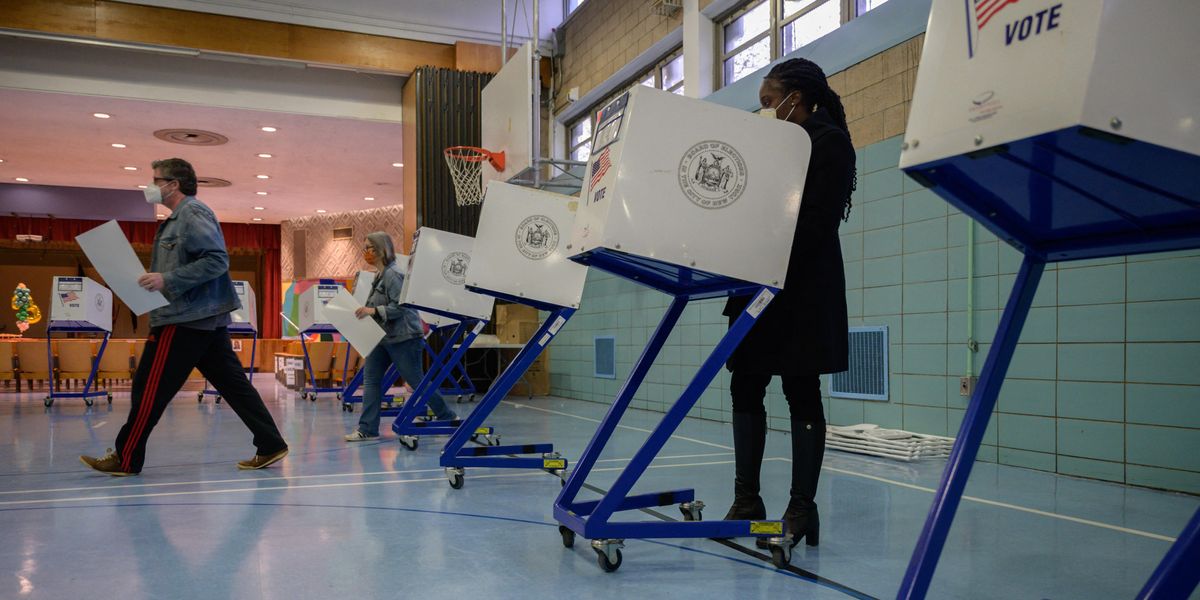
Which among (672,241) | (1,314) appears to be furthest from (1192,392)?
(1,314)

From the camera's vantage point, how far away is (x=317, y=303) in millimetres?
9039

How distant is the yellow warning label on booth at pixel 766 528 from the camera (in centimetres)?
223

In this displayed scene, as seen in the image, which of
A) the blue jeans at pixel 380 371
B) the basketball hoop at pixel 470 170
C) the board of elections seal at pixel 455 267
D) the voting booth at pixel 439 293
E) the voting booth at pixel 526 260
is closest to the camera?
the voting booth at pixel 526 260

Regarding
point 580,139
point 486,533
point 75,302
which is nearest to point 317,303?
point 75,302

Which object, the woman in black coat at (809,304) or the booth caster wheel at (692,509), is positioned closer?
the woman in black coat at (809,304)

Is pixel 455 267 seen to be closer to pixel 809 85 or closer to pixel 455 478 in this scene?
pixel 455 478

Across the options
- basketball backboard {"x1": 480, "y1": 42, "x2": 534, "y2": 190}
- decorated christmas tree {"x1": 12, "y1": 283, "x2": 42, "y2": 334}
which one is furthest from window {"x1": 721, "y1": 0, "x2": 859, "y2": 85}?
decorated christmas tree {"x1": 12, "y1": 283, "x2": 42, "y2": 334}

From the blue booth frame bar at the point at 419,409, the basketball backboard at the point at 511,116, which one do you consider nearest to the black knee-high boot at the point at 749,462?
the blue booth frame bar at the point at 419,409

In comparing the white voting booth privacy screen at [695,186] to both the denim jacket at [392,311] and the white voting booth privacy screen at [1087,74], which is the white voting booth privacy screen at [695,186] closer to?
the white voting booth privacy screen at [1087,74]

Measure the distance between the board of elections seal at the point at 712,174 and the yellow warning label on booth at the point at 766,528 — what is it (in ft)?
2.93

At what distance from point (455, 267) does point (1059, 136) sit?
4.69m

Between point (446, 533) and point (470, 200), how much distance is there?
6641mm

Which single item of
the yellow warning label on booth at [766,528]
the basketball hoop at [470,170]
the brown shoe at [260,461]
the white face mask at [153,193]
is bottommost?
the brown shoe at [260,461]

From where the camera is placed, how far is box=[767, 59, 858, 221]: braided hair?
2.38 metres
